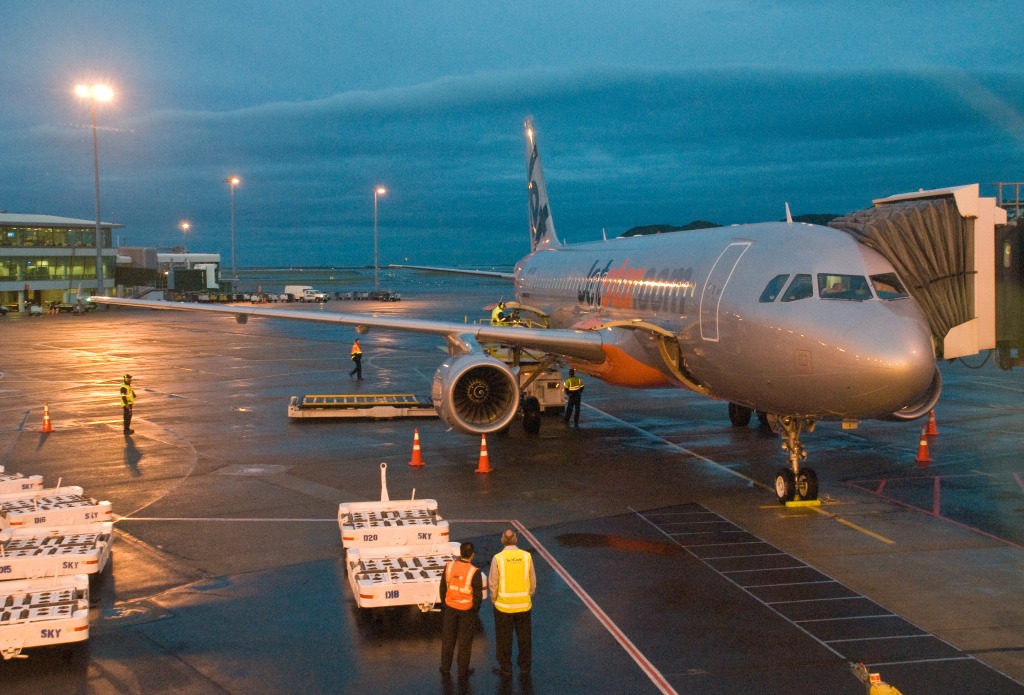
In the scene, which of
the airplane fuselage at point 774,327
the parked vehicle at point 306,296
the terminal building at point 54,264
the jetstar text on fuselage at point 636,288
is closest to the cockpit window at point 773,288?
the airplane fuselage at point 774,327

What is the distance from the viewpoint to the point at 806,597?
12.8 metres

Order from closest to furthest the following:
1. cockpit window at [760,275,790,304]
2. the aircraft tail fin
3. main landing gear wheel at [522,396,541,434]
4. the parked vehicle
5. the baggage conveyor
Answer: cockpit window at [760,275,790,304] → main landing gear wheel at [522,396,541,434] → the baggage conveyor → the aircraft tail fin → the parked vehicle

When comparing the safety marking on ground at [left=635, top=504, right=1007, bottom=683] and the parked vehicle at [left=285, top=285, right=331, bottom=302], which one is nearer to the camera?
the safety marking on ground at [left=635, top=504, right=1007, bottom=683]

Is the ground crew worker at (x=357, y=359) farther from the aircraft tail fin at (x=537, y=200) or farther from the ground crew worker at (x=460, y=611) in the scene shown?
the ground crew worker at (x=460, y=611)

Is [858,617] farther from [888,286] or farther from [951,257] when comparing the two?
[951,257]

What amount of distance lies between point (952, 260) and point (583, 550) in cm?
835

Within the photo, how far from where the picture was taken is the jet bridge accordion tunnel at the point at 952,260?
17062 millimetres

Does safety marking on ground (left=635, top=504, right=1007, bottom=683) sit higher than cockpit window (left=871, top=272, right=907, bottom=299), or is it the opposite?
cockpit window (left=871, top=272, right=907, bottom=299)

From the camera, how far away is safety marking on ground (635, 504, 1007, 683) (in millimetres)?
11000

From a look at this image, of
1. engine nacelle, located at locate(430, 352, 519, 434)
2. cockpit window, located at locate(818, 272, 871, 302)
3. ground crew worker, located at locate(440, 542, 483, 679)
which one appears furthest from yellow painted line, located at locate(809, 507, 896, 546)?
ground crew worker, located at locate(440, 542, 483, 679)

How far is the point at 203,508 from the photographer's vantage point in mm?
17828

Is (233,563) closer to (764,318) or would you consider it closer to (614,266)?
(764,318)

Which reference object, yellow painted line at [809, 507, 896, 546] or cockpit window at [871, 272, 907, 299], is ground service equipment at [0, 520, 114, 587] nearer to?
yellow painted line at [809, 507, 896, 546]

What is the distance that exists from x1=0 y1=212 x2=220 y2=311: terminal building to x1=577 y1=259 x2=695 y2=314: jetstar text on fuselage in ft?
242
